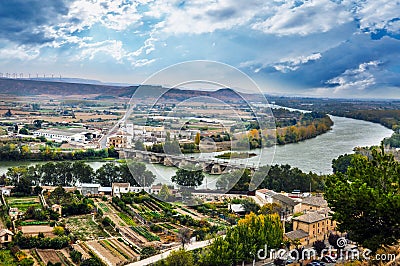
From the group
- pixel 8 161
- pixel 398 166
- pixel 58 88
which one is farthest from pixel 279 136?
pixel 58 88

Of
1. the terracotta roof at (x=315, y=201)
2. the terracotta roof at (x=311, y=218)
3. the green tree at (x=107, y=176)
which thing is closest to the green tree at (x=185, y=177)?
the terracotta roof at (x=311, y=218)

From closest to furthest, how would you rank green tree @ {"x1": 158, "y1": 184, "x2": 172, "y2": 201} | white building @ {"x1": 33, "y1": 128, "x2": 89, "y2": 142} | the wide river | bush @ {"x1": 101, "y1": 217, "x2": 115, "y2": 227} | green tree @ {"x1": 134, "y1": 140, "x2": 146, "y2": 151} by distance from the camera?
1. green tree @ {"x1": 158, "y1": 184, "x2": 172, "y2": 201}
2. bush @ {"x1": 101, "y1": 217, "x2": 115, "y2": 227}
3. green tree @ {"x1": 134, "y1": 140, "x2": 146, "y2": 151}
4. the wide river
5. white building @ {"x1": 33, "y1": 128, "x2": 89, "y2": 142}

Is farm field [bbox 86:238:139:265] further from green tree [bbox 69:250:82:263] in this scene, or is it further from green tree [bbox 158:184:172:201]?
green tree [bbox 158:184:172:201]

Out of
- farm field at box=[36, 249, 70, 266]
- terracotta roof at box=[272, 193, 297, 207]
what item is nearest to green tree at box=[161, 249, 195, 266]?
farm field at box=[36, 249, 70, 266]

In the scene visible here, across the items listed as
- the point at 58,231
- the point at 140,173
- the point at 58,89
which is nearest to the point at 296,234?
the point at 140,173

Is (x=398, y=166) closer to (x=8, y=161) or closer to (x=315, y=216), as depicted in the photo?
(x=315, y=216)

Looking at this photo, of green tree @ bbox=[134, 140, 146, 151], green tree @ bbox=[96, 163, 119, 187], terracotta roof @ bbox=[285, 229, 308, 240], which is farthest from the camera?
green tree @ bbox=[96, 163, 119, 187]

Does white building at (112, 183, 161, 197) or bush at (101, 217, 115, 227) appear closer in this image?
bush at (101, 217, 115, 227)
